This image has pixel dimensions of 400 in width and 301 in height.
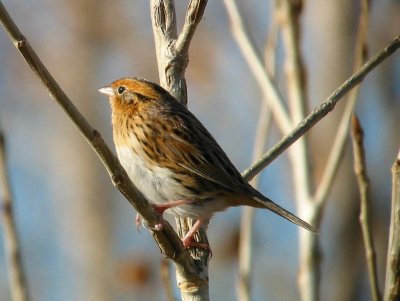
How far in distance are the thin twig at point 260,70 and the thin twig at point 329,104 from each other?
470mm

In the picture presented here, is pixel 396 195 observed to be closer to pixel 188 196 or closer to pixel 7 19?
pixel 7 19

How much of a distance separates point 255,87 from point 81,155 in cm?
594

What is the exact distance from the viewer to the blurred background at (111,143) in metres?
10.6

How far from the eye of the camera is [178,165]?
17.0 ft

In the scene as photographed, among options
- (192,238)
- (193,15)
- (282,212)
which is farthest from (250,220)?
(193,15)

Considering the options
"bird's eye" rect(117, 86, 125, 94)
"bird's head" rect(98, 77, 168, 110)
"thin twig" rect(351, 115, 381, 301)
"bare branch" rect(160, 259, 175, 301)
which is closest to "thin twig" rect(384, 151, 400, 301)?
"thin twig" rect(351, 115, 381, 301)

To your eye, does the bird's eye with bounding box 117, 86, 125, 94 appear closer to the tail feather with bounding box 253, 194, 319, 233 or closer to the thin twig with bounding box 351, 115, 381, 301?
the tail feather with bounding box 253, 194, 319, 233

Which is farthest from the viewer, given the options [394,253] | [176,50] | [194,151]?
[194,151]

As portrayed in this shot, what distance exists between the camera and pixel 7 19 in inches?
136

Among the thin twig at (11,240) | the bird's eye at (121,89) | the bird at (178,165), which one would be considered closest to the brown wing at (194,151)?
the bird at (178,165)

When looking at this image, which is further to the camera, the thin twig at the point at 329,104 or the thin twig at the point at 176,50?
the thin twig at the point at 176,50

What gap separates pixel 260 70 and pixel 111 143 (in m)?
10.3

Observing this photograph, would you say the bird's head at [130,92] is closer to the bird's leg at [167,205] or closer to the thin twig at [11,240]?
the bird's leg at [167,205]

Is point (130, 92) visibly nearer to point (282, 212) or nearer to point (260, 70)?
point (260, 70)
